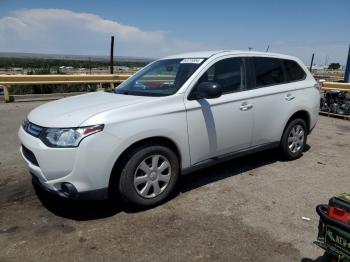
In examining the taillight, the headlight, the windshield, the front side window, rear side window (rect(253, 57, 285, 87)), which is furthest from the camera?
rear side window (rect(253, 57, 285, 87))

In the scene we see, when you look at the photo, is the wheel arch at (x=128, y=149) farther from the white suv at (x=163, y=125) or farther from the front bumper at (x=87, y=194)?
the front bumper at (x=87, y=194)

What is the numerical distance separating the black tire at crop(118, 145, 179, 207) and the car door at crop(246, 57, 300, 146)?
1.48 meters

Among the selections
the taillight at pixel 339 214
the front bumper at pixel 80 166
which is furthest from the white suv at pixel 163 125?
the taillight at pixel 339 214

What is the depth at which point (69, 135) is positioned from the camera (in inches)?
131

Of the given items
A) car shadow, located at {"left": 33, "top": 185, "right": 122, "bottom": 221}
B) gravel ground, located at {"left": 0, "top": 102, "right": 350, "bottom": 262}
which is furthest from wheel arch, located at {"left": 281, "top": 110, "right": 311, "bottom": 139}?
car shadow, located at {"left": 33, "top": 185, "right": 122, "bottom": 221}

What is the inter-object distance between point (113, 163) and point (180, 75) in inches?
59.7

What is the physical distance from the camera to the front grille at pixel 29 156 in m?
3.55

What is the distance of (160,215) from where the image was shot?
3719 millimetres

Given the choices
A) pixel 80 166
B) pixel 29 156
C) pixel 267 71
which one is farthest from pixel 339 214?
pixel 267 71

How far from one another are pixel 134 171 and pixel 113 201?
2.15 feet

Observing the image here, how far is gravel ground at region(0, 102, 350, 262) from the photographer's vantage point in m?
3.05

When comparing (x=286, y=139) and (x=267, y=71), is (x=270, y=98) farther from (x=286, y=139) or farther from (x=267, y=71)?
(x=286, y=139)

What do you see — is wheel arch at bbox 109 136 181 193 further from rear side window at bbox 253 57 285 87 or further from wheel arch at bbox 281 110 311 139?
wheel arch at bbox 281 110 311 139

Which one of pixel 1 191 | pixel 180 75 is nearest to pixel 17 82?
pixel 1 191
